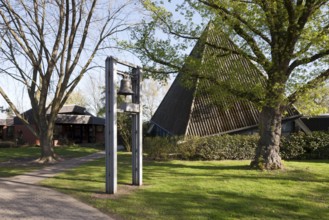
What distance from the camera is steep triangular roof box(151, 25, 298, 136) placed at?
15.8m

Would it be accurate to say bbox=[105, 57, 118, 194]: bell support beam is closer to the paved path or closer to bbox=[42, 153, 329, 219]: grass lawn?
bbox=[42, 153, 329, 219]: grass lawn

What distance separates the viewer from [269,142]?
50.6 ft

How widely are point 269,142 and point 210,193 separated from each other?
610 cm

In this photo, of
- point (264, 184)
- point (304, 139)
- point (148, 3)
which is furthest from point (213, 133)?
Result: point (264, 184)

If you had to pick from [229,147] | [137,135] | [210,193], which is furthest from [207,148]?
[210,193]

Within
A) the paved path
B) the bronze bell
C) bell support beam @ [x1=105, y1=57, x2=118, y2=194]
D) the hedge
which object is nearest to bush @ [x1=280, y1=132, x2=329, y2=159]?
the hedge

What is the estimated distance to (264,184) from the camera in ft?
38.5

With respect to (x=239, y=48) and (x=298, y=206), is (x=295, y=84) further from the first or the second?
(x=298, y=206)

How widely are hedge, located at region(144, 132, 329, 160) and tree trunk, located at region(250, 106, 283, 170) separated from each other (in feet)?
15.7

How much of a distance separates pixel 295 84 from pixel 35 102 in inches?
528

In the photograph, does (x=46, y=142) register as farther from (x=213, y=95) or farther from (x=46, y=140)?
(x=213, y=95)

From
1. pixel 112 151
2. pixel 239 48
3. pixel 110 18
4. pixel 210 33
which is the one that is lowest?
pixel 112 151

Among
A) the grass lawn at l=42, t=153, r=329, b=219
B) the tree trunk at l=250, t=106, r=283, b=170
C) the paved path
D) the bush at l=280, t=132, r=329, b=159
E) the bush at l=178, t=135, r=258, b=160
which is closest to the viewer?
the paved path

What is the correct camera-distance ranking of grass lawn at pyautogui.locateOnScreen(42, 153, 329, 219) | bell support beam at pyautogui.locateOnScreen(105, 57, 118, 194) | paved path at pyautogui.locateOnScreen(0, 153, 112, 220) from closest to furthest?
paved path at pyautogui.locateOnScreen(0, 153, 112, 220) → grass lawn at pyautogui.locateOnScreen(42, 153, 329, 219) → bell support beam at pyautogui.locateOnScreen(105, 57, 118, 194)
